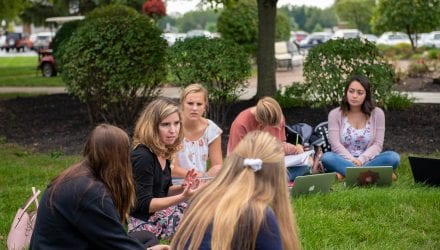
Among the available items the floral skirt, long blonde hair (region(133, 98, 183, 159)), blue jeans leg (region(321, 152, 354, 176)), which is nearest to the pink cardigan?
blue jeans leg (region(321, 152, 354, 176))

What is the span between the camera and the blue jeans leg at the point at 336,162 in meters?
7.67

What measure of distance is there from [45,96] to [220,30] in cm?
1088

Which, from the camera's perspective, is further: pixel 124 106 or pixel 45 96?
pixel 45 96

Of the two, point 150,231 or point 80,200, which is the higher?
point 80,200

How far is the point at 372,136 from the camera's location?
7918mm

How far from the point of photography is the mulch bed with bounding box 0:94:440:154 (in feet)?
33.1

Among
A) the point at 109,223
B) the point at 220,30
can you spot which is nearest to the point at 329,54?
the point at 109,223

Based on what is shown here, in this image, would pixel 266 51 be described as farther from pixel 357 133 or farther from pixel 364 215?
pixel 364 215

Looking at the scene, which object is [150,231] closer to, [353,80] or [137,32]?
[353,80]

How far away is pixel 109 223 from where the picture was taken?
3.78 metres

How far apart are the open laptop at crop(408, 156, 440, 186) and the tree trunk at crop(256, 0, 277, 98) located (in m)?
5.11

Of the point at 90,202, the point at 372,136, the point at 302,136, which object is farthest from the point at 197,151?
the point at 90,202

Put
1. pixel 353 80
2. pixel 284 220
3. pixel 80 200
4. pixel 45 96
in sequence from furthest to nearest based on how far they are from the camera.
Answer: pixel 45 96 → pixel 353 80 → pixel 80 200 → pixel 284 220

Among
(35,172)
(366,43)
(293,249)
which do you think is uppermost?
(366,43)
